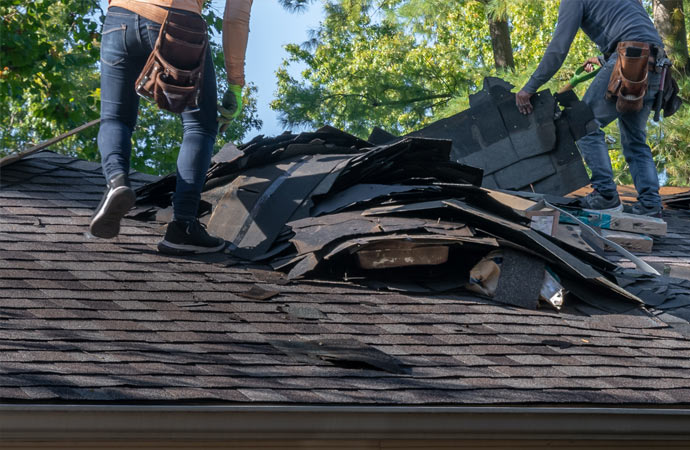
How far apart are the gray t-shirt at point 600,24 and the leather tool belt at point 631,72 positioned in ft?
0.37

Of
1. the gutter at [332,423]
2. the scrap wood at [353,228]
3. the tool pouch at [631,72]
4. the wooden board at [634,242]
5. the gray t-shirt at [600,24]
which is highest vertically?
the gray t-shirt at [600,24]

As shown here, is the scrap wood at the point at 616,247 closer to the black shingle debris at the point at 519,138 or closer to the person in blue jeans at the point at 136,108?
the black shingle debris at the point at 519,138

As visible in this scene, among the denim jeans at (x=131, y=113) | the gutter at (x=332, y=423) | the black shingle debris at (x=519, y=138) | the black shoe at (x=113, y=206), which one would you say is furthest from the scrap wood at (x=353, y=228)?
the black shingle debris at (x=519, y=138)

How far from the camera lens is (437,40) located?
31062mm

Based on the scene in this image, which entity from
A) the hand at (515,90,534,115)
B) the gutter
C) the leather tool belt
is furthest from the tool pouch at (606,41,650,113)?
the gutter

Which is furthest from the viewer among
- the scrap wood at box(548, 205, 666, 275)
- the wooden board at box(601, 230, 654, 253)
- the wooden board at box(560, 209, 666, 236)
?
the wooden board at box(560, 209, 666, 236)

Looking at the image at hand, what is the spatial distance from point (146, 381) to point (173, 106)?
2099 mm

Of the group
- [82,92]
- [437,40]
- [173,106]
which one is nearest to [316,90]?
[82,92]

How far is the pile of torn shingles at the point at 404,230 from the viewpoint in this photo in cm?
492

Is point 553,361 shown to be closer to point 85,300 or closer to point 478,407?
point 478,407

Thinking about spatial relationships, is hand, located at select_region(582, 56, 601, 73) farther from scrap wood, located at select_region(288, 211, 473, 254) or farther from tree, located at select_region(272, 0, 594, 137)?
tree, located at select_region(272, 0, 594, 137)

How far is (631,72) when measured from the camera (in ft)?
22.7

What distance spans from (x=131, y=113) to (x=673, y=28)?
1203 cm

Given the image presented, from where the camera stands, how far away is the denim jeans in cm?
508
